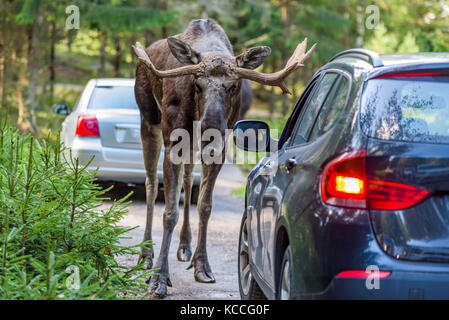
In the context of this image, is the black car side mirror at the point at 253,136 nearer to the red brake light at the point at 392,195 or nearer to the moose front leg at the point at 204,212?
the red brake light at the point at 392,195

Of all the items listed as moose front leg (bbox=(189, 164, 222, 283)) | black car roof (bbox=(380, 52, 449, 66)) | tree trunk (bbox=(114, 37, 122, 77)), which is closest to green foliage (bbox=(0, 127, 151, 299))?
moose front leg (bbox=(189, 164, 222, 283))

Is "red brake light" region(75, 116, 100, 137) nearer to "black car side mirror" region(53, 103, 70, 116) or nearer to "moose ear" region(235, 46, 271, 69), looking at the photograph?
"black car side mirror" region(53, 103, 70, 116)

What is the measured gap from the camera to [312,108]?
515cm

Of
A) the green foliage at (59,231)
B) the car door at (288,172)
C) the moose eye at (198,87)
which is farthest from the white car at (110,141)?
the car door at (288,172)

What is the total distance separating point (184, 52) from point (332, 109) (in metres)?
4.11

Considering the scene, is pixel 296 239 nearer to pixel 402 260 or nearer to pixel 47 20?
pixel 402 260

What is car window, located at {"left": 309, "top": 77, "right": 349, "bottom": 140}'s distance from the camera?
4227 mm

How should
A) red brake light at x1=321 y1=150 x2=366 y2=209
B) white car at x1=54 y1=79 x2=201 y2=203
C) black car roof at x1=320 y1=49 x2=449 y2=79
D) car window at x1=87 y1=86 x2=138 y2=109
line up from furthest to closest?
car window at x1=87 y1=86 x2=138 y2=109, white car at x1=54 y1=79 x2=201 y2=203, black car roof at x1=320 y1=49 x2=449 y2=79, red brake light at x1=321 y1=150 x2=366 y2=209

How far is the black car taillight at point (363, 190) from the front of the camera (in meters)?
3.69

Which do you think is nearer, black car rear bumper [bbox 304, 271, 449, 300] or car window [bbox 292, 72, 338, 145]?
black car rear bumper [bbox 304, 271, 449, 300]

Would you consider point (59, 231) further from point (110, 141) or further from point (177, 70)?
point (110, 141)

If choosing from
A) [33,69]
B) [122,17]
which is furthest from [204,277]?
[33,69]

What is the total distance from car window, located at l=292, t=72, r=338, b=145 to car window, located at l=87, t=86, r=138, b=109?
322 inches
